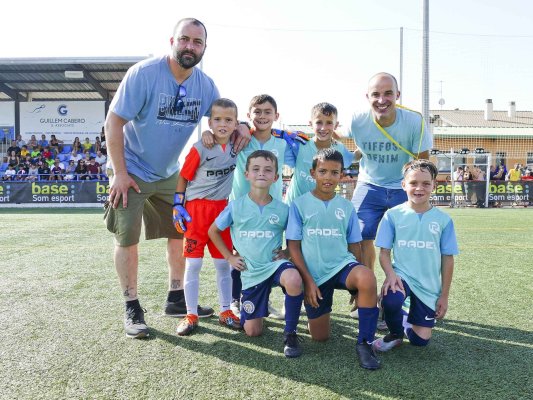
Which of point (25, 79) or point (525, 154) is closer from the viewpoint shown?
point (25, 79)

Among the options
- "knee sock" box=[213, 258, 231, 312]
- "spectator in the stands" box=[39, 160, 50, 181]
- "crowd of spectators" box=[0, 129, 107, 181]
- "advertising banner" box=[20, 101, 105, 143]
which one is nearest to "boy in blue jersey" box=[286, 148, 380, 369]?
"knee sock" box=[213, 258, 231, 312]

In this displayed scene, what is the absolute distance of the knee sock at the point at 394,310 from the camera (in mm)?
3135

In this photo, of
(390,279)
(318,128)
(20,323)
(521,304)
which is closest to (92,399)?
(20,323)

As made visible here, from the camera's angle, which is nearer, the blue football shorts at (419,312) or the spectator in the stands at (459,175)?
the blue football shorts at (419,312)

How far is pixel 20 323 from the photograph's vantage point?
3.62m

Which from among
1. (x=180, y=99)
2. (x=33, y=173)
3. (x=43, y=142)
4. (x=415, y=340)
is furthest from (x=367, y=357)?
(x=43, y=142)

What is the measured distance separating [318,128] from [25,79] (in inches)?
900

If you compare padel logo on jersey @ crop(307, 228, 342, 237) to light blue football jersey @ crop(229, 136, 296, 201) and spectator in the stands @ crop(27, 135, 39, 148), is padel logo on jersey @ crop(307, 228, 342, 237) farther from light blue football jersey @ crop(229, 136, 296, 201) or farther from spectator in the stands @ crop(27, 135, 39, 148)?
spectator in the stands @ crop(27, 135, 39, 148)

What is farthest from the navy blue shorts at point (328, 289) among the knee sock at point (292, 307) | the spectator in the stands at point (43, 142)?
the spectator in the stands at point (43, 142)

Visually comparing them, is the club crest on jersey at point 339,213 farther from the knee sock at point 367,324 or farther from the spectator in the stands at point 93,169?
the spectator in the stands at point 93,169

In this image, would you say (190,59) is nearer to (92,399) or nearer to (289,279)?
(289,279)

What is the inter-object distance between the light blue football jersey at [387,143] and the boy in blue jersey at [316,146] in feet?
0.55

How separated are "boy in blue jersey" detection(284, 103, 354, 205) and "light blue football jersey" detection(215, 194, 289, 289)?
584 millimetres

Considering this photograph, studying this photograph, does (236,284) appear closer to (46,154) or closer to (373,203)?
(373,203)
